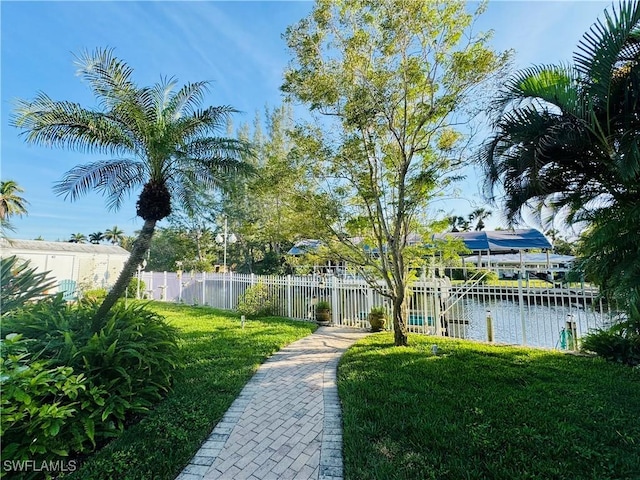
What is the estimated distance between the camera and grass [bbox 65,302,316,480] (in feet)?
8.59

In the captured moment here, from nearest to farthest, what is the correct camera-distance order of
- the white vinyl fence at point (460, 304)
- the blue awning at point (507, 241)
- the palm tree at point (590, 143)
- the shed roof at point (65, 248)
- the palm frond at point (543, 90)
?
1. the palm tree at point (590, 143)
2. the palm frond at point (543, 90)
3. the white vinyl fence at point (460, 304)
4. the blue awning at point (507, 241)
5. the shed roof at point (65, 248)

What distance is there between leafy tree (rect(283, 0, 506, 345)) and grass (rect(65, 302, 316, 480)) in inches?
128

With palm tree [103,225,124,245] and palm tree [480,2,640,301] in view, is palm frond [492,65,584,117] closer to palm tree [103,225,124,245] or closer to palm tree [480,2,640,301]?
palm tree [480,2,640,301]

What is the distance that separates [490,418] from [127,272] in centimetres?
524

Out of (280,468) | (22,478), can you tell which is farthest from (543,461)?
(22,478)

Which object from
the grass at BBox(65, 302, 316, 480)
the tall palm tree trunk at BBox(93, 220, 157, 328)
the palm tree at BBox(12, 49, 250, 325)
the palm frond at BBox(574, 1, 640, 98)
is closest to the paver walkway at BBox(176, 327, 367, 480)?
the grass at BBox(65, 302, 316, 480)

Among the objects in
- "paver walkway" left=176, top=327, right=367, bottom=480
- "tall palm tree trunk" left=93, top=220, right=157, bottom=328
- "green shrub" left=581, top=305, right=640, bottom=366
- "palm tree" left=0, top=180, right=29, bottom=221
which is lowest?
"paver walkway" left=176, top=327, right=367, bottom=480

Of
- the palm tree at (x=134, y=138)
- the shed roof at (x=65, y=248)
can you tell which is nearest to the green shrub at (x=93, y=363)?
the palm tree at (x=134, y=138)

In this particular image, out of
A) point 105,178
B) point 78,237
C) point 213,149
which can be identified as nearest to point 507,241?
point 213,149

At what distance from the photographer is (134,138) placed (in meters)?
4.96

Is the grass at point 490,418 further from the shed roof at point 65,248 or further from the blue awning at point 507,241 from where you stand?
the shed roof at point 65,248

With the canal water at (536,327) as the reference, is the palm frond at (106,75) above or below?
above

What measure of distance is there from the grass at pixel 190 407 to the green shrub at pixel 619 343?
608 cm

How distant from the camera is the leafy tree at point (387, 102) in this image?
5.63 m
